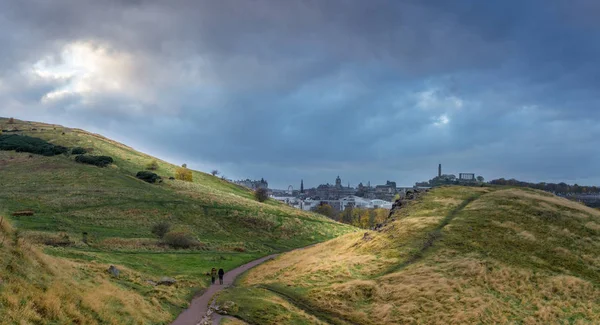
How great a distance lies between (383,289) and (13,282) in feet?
84.4

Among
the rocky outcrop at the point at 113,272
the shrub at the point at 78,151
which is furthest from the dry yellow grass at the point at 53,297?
the shrub at the point at 78,151

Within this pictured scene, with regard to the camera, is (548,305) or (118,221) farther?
(118,221)

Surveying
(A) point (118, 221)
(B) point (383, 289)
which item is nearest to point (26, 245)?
(B) point (383, 289)

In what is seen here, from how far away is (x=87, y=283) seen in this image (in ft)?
78.1

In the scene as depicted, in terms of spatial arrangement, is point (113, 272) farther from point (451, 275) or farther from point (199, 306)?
point (451, 275)

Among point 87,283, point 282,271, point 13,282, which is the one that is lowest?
point 282,271

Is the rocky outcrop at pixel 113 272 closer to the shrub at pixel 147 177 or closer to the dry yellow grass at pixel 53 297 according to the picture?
the dry yellow grass at pixel 53 297

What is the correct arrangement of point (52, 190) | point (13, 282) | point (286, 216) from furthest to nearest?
1. point (286, 216)
2. point (52, 190)
3. point (13, 282)

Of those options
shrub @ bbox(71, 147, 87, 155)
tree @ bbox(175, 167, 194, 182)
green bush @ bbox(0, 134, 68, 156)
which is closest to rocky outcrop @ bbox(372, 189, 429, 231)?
tree @ bbox(175, 167, 194, 182)

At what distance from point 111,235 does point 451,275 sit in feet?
168

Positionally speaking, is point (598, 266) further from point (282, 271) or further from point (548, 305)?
point (282, 271)

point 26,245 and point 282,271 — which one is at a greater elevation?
point 26,245

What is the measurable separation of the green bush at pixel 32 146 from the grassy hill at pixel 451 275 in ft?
346

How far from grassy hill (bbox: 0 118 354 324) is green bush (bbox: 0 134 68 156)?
402 cm
